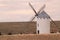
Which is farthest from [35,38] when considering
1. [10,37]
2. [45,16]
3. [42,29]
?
[45,16]

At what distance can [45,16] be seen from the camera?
27672 mm

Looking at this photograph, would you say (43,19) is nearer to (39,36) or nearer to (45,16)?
(45,16)

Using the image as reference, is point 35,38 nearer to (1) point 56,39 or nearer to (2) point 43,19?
(1) point 56,39

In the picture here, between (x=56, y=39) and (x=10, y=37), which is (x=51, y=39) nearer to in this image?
(x=56, y=39)

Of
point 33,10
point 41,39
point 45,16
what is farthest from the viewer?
point 33,10

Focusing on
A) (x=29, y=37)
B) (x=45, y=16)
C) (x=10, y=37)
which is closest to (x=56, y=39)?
(x=29, y=37)

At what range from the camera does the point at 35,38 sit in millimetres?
18484

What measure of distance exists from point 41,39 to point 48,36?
34.1 inches

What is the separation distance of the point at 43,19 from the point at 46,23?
0.90 m

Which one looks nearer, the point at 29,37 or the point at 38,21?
the point at 29,37

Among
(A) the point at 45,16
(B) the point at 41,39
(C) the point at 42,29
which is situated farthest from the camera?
(A) the point at 45,16

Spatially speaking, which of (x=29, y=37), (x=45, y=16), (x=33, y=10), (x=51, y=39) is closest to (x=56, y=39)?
(x=51, y=39)

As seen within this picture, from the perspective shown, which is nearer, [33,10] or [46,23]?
[46,23]

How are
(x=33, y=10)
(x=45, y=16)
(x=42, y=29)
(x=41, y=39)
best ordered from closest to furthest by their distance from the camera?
(x=41, y=39), (x=42, y=29), (x=45, y=16), (x=33, y=10)
